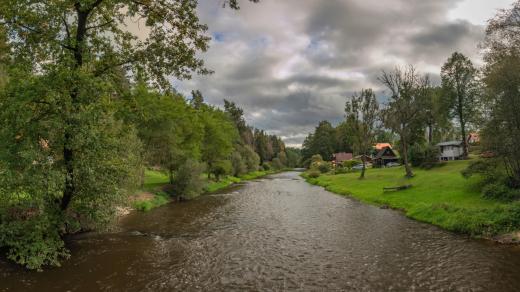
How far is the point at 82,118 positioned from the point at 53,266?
23.9ft

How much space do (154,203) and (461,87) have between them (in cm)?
5778

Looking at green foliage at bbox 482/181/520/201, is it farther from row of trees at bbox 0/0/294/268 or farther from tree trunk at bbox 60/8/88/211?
tree trunk at bbox 60/8/88/211

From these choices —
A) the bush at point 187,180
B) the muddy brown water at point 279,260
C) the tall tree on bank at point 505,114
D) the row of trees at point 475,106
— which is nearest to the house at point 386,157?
Result: the row of trees at point 475,106

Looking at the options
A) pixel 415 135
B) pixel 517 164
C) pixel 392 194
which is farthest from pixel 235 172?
pixel 517 164

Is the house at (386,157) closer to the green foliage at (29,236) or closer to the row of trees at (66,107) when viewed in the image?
the row of trees at (66,107)

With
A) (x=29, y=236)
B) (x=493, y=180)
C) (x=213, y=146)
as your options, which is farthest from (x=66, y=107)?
(x=213, y=146)

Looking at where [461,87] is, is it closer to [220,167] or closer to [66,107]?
[220,167]

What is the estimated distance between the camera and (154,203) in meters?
36.9

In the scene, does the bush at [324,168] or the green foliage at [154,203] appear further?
the bush at [324,168]

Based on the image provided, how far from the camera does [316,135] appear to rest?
179250 millimetres

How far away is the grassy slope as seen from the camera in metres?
20.4

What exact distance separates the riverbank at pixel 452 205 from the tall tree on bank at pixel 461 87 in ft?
85.9

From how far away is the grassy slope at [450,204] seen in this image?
20389mm

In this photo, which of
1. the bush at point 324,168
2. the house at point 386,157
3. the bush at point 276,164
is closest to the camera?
the house at point 386,157
